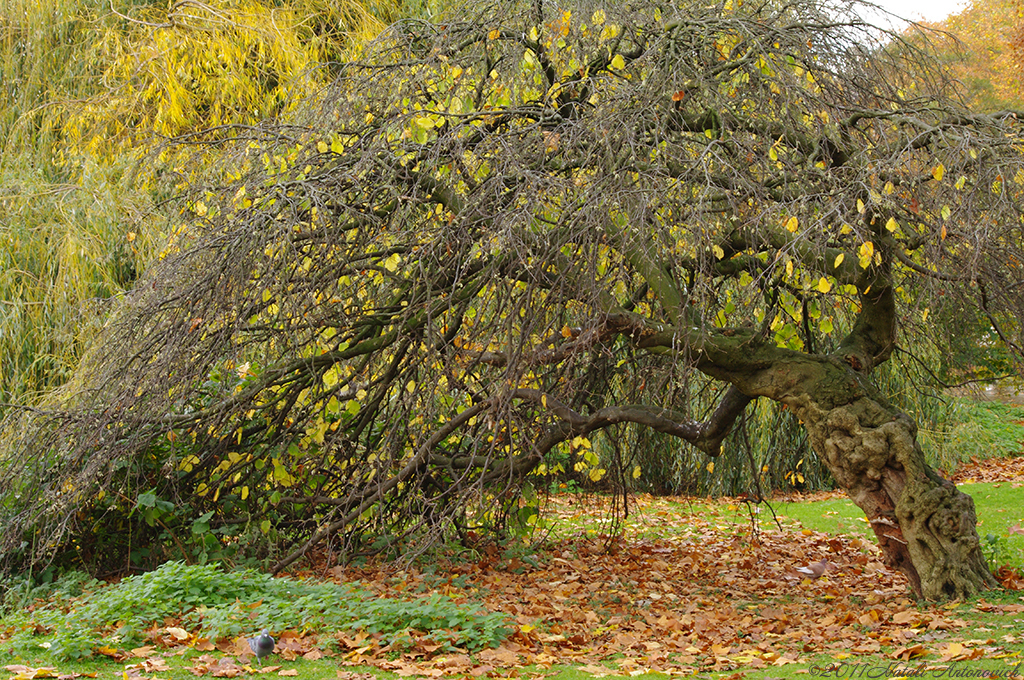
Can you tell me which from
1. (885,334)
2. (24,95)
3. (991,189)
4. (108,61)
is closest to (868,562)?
(885,334)

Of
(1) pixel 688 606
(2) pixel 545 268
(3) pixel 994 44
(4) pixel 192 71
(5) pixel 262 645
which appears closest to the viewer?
(5) pixel 262 645

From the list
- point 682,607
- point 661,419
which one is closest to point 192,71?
point 661,419

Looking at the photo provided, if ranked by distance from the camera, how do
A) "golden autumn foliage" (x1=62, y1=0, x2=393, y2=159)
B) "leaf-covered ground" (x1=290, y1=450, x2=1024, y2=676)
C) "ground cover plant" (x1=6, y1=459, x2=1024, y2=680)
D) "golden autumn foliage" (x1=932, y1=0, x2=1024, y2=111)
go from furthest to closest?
"golden autumn foliage" (x1=932, y1=0, x2=1024, y2=111) < "golden autumn foliage" (x1=62, y1=0, x2=393, y2=159) < "leaf-covered ground" (x1=290, y1=450, x2=1024, y2=676) < "ground cover plant" (x1=6, y1=459, x2=1024, y2=680)

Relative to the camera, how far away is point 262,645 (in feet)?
13.5

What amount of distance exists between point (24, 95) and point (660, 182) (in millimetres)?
7672

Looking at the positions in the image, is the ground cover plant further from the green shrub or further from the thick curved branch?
the thick curved branch

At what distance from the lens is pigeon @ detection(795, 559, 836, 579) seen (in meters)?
7.07

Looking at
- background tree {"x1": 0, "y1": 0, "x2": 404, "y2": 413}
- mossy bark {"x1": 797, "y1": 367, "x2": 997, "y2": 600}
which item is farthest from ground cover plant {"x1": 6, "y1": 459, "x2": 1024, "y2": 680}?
background tree {"x1": 0, "y1": 0, "x2": 404, "y2": 413}

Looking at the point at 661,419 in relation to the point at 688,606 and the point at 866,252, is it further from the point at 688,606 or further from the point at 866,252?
the point at 866,252

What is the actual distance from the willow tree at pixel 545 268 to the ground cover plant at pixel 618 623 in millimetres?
562

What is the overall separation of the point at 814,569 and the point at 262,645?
465 cm

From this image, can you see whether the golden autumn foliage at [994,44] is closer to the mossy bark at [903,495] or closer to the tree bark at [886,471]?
the tree bark at [886,471]

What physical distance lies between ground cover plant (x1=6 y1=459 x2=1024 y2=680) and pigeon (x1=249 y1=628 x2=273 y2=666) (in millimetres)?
69

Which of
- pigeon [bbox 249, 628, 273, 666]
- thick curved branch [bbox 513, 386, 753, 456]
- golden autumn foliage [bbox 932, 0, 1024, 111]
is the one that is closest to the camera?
pigeon [bbox 249, 628, 273, 666]
